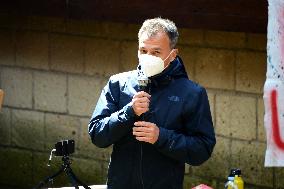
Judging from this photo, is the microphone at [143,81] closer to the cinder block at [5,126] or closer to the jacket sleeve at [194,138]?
the jacket sleeve at [194,138]

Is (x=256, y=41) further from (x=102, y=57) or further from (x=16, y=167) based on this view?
(x=16, y=167)

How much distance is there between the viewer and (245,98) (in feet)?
20.6

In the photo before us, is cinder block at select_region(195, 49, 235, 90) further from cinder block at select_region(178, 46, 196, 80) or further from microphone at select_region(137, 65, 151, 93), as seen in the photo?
microphone at select_region(137, 65, 151, 93)

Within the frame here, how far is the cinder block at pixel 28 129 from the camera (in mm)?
7547

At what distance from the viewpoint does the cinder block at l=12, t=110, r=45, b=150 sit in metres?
7.55

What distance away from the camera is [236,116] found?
636 cm

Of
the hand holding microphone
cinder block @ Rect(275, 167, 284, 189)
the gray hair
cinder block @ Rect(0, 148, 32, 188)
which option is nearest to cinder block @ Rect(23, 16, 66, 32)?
cinder block @ Rect(0, 148, 32, 188)

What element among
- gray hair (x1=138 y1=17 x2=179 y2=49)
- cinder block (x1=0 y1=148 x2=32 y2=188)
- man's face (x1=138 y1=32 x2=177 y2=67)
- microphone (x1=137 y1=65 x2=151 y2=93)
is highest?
gray hair (x1=138 y1=17 x2=179 y2=49)

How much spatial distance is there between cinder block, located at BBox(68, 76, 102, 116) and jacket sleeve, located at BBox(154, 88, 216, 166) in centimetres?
296

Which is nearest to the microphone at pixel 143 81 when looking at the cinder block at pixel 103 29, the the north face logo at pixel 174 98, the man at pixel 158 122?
the man at pixel 158 122

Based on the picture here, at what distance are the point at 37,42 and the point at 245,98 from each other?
2.13m

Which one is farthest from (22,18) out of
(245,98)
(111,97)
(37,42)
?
(111,97)

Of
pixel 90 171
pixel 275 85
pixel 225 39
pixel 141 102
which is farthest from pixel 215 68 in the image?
pixel 141 102

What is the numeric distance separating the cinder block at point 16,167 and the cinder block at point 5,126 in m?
0.10
